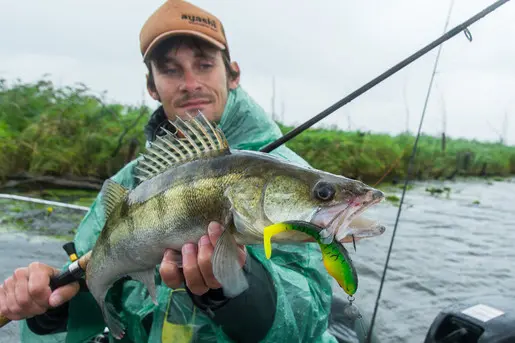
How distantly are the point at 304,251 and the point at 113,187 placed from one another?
3.21 ft

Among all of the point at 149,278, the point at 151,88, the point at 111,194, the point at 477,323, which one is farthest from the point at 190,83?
the point at 477,323

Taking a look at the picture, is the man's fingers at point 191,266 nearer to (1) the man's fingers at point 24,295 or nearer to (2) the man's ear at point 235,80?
(1) the man's fingers at point 24,295

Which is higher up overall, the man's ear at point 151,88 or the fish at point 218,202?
the man's ear at point 151,88

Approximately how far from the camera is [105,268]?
2189mm

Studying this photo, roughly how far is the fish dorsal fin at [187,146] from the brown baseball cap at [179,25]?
1.12 metres

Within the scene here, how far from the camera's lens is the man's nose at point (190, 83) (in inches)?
114

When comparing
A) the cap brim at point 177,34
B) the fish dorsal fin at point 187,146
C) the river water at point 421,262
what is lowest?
the river water at point 421,262

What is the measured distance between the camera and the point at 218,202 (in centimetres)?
172

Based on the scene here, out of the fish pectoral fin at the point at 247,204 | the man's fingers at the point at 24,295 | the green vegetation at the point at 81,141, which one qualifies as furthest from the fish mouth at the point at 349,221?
the green vegetation at the point at 81,141

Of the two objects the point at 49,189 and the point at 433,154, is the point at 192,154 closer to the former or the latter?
the point at 49,189

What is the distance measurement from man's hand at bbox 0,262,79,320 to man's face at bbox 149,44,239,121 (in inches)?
48.2

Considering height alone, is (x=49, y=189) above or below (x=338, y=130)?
below

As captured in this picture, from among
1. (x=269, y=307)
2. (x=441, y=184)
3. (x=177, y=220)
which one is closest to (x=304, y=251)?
(x=269, y=307)

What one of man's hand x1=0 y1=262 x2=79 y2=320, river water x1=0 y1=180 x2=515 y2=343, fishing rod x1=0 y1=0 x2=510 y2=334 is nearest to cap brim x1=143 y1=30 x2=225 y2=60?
fishing rod x1=0 y1=0 x2=510 y2=334
